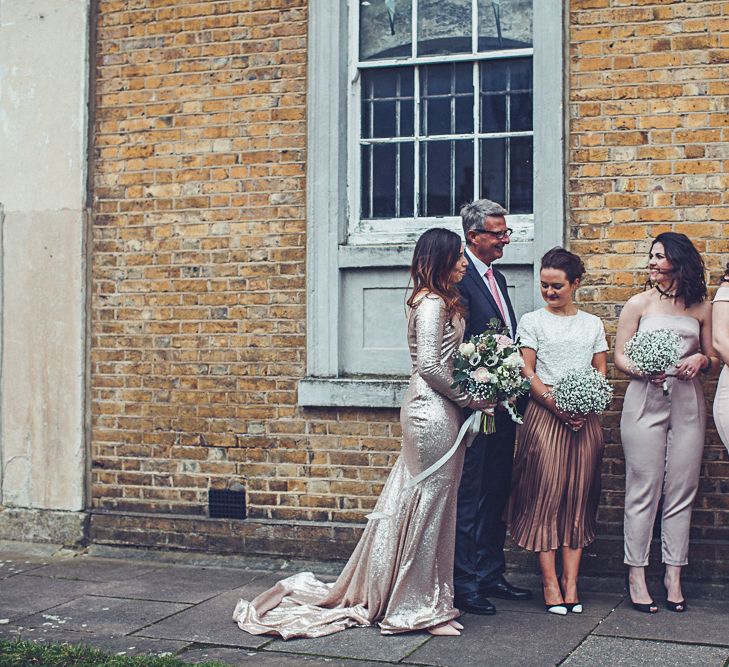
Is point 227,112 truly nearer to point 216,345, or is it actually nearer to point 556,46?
point 216,345

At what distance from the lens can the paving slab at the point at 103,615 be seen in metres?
6.23

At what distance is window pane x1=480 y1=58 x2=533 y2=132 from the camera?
7.50 meters

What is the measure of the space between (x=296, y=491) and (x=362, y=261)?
5.34ft

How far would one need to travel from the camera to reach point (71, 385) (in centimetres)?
830

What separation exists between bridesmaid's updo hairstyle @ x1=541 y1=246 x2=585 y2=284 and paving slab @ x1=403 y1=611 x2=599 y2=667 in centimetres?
189

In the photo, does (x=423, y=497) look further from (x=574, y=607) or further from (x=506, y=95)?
(x=506, y=95)

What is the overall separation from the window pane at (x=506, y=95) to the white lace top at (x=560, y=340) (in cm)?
161

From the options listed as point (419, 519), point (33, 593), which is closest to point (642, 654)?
point (419, 519)

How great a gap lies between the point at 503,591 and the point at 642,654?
51.6 inches

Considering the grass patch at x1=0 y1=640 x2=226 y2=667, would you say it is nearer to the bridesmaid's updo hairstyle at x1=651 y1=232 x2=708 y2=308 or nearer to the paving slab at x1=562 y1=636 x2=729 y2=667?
the paving slab at x1=562 y1=636 x2=729 y2=667

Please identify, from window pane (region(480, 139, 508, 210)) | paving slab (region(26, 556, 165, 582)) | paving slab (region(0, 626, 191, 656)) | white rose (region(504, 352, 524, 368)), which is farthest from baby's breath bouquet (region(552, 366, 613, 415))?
paving slab (region(26, 556, 165, 582))

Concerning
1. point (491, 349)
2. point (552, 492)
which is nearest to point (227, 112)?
point (491, 349)

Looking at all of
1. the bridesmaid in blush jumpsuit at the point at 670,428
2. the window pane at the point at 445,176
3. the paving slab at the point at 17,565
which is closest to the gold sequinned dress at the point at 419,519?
the bridesmaid in blush jumpsuit at the point at 670,428

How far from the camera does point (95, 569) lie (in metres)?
7.80
